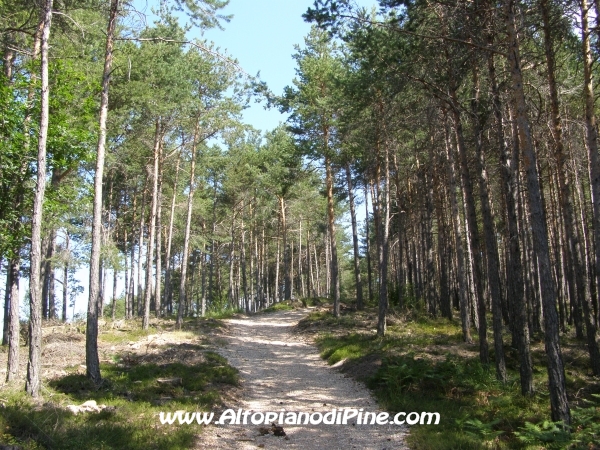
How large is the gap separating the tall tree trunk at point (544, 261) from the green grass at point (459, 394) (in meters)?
0.43

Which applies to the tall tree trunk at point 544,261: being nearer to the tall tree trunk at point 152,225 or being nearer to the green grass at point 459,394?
the green grass at point 459,394

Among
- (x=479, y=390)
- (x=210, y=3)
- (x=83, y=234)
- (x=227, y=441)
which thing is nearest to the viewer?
(x=227, y=441)

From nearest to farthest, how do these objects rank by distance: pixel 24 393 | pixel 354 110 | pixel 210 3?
pixel 24 393 → pixel 210 3 → pixel 354 110

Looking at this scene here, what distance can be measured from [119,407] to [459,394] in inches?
254

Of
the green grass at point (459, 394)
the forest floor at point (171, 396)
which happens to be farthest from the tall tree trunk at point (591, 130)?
the forest floor at point (171, 396)

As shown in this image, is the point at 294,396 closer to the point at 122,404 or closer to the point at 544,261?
the point at 122,404

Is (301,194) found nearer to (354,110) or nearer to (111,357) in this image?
(354,110)

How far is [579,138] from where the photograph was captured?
1623 cm

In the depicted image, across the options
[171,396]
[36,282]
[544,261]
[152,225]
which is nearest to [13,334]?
[36,282]

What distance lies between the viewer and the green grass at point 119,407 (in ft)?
19.4

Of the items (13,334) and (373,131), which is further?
(373,131)

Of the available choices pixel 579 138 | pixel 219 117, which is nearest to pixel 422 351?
pixel 579 138

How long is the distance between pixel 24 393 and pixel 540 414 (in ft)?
29.0

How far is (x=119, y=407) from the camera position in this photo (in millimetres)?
7871
